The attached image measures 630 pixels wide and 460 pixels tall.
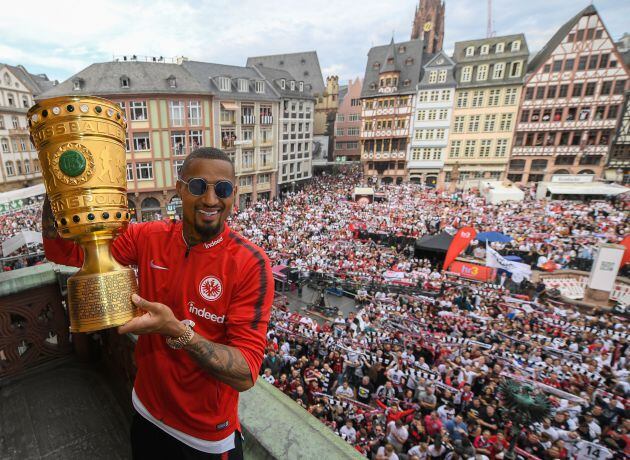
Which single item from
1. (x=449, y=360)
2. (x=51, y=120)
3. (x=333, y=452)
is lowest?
(x=449, y=360)

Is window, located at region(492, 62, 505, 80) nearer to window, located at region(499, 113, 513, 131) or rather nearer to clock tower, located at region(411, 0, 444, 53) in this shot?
window, located at region(499, 113, 513, 131)

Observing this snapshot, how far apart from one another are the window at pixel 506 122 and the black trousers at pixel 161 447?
45746mm

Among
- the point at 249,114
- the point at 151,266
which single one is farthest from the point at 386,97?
the point at 151,266

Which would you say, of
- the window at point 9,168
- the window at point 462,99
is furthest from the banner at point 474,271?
the window at point 9,168

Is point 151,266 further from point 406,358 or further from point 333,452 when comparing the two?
point 406,358

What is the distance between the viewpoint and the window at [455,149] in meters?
41.9

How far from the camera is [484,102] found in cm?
4006

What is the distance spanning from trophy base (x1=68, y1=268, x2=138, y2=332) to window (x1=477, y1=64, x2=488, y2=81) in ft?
154

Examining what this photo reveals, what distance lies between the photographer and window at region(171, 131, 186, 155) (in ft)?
107

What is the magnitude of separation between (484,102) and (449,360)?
3892cm

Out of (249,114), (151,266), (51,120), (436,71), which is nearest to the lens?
(51,120)

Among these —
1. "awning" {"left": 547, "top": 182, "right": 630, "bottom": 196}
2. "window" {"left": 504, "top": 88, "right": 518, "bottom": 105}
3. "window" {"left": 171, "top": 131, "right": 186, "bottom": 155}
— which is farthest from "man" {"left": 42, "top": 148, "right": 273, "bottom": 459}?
"window" {"left": 504, "top": 88, "right": 518, "bottom": 105}

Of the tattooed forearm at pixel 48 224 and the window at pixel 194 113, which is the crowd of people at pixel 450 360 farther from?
the window at pixel 194 113

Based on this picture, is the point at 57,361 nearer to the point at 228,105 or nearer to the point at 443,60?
the point at 228,105
